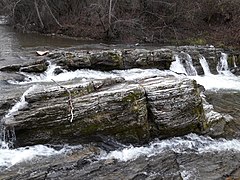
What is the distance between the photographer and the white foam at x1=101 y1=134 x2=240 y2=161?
8.30 metres

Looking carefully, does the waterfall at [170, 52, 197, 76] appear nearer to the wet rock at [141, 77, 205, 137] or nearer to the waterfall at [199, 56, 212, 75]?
the waterfall at [199, 56, 212, 75]

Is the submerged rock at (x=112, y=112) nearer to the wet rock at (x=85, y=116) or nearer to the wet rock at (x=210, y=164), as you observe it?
the wet rock at (x=85, y=116)

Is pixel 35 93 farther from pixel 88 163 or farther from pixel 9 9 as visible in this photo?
pixel 9 9

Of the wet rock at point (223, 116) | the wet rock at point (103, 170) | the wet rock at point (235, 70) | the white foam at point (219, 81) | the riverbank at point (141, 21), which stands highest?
the riverbank at point (141, 21)

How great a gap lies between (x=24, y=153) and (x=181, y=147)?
379 cm

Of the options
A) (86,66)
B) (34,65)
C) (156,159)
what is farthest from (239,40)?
(156,159)

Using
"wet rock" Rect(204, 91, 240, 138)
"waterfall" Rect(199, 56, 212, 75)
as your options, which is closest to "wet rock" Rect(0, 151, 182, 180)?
"wet rock" Rect(204, 91, 240, 138)

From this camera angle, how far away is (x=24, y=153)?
8.01 m

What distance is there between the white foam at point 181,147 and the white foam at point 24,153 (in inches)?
46.5

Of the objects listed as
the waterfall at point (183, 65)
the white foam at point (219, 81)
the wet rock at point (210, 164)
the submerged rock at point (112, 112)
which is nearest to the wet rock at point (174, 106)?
the submerged rock at point (112, 112)

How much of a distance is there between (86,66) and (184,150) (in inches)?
244

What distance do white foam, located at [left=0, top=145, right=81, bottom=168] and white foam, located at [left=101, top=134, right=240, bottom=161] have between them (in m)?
1.18

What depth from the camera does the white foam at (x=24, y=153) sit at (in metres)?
7.67

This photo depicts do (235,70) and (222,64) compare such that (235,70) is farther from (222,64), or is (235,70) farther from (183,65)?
(183,65)
